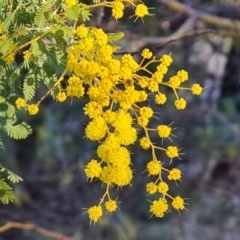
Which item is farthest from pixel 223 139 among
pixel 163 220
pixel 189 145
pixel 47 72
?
pixel 47 72

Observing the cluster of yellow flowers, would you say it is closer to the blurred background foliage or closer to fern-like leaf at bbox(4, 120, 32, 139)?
fern-like leaf at bbox(4, 120, 32, 139)

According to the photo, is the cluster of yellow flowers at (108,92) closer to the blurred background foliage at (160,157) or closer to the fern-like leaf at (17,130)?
the fern-like leaf at (17,130)

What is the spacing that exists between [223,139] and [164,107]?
393mm

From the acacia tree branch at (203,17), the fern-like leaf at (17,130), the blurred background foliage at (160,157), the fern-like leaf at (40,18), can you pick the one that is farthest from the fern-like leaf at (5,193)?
the blurred background foliage at (160,157)

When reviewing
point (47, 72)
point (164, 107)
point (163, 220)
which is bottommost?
point (163, 220)

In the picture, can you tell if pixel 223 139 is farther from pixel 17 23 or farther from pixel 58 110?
pixel 17 23

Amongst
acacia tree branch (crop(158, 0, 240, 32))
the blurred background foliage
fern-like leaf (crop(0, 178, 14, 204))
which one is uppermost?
fern-like leaf (crop(0, 178, 14, 204))

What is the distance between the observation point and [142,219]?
3754 millimetres

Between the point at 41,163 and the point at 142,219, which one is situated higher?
the point at 41,163

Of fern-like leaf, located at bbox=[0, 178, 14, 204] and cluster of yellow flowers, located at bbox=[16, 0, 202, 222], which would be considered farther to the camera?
fern-like leaf, located at bbox=[0, 178, 14, 204]

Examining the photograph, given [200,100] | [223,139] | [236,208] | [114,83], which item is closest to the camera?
[114,83]

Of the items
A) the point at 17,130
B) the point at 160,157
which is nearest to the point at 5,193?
the point at 17,130

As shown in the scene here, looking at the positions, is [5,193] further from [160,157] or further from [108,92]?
[160,157]

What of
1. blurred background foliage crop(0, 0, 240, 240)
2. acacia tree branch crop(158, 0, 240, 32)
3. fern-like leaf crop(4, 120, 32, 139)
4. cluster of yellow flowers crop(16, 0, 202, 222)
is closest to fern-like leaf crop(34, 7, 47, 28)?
cluster of yellow flowers crop(16, 0, 202, 222)
